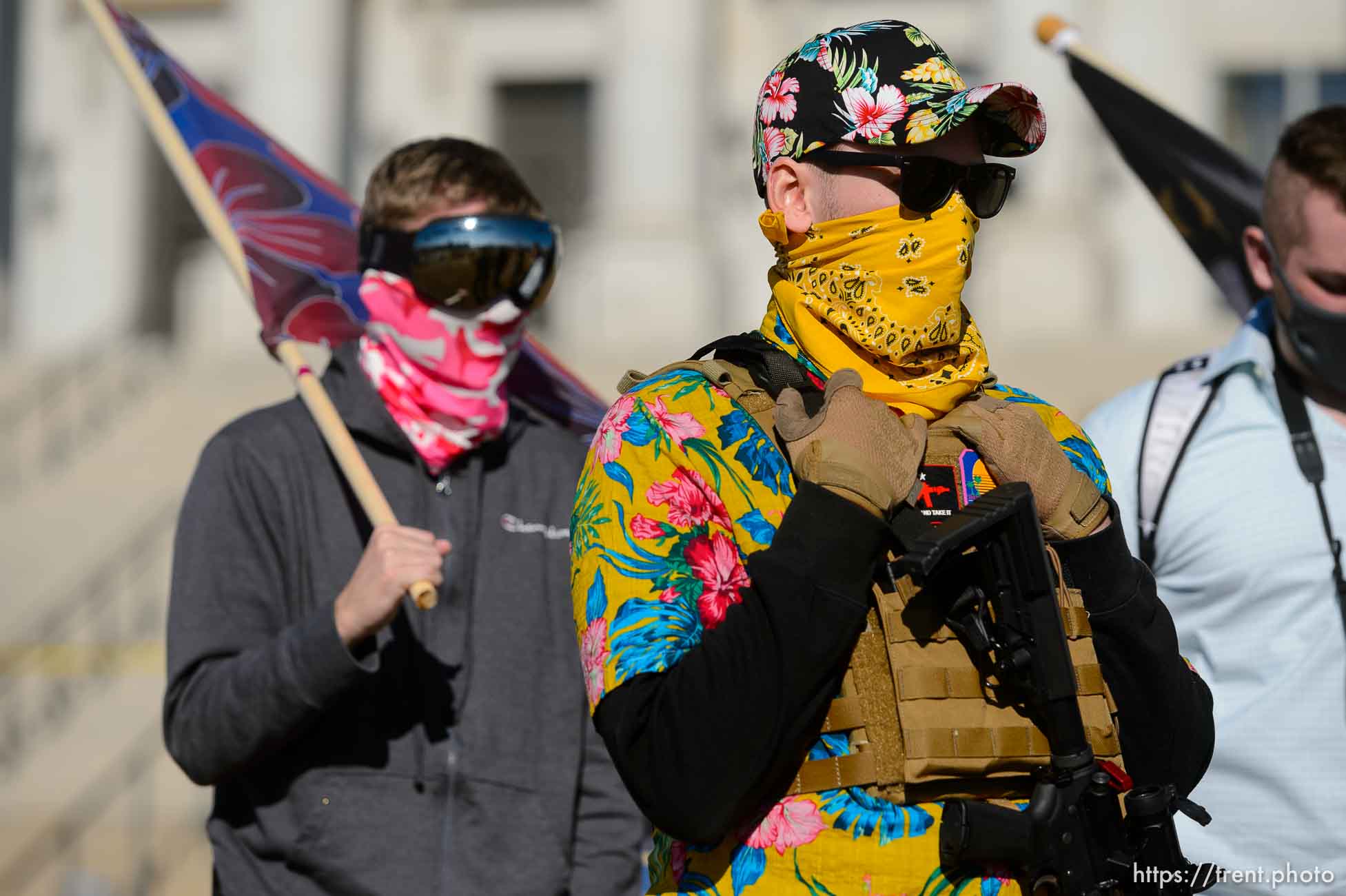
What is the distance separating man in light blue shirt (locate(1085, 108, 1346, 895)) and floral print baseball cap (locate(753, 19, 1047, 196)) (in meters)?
1.47

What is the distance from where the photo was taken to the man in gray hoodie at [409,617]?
3.14m

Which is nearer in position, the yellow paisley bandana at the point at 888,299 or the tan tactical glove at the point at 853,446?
the tan tactical glove at the point at 853,446

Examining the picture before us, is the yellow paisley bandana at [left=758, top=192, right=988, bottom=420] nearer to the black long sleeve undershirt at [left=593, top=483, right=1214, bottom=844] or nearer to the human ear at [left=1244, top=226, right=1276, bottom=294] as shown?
the black long sleeve undershirt at [left=593, top=483, right=1214, bottom=844]

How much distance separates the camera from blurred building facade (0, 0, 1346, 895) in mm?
10875

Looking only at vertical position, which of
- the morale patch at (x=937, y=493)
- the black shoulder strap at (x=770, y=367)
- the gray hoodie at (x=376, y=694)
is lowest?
the gray hoodie at (x=376, y=694)

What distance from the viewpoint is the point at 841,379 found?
2236mm

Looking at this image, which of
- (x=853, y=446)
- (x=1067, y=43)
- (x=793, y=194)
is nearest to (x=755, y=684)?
(x=853, y=446)

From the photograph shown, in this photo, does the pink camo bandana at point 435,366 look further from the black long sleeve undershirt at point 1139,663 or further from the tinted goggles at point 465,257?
the black long sleeve undershirt at point 1139,663

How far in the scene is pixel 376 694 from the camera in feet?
10.8

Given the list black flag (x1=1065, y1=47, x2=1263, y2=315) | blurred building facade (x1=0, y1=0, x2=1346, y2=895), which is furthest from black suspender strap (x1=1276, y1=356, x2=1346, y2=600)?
blurred building facade (x1=0, y1=0, x2=1346, y2=895)

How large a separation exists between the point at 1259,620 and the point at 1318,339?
613mm

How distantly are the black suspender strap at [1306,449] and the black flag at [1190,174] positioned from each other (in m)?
0.68

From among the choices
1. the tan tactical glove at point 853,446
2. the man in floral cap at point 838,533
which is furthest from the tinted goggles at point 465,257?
the tan tactical glove at point 853,446

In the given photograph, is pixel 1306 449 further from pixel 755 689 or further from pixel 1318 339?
pixel 755 689
